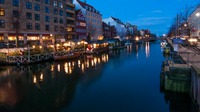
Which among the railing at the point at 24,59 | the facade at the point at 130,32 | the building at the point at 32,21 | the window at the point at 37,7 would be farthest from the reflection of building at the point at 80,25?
the facade at the point at 130,32

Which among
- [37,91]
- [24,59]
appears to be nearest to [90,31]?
[24,59]

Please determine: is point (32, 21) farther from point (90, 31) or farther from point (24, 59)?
point (90, 31)

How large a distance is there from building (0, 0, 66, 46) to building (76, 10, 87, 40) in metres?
8.46

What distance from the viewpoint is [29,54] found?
34.8m

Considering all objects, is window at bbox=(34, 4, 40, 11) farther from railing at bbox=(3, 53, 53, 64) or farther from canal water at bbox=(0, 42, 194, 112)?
canal water at bbox=(0, 42, 194, 112)

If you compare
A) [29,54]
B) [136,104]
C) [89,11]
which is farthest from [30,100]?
[89,11]

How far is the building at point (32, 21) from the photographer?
43.2 meters

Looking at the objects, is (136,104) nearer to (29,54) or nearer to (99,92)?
(99,92)

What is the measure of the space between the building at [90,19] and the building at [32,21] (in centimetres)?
1753

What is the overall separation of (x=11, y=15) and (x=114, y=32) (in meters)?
80.2

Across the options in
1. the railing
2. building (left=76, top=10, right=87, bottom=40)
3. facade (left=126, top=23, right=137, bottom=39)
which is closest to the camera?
the railing

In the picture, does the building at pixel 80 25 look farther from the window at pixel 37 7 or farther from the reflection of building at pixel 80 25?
the window at pixel 37 7

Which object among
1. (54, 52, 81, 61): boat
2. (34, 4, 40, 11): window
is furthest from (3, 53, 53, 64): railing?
(34, 4, 40, 11): window

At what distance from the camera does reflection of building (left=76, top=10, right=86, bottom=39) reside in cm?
7241
